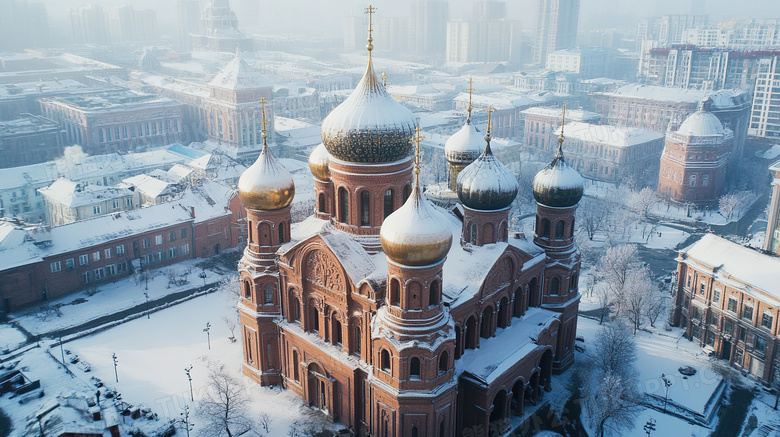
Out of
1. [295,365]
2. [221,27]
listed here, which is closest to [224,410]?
[295,365]

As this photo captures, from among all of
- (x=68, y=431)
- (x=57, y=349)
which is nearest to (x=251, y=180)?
(x=68, y=431)

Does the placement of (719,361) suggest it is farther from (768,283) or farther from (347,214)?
(347,214)

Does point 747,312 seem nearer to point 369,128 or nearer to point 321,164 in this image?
point 369,128

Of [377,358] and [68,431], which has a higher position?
[377,358]

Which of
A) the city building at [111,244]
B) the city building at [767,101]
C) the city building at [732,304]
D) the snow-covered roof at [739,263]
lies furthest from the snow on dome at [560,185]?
the city building at [767,101]

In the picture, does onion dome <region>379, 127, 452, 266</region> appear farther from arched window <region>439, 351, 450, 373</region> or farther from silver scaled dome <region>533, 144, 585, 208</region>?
silver scaled dome <region>533, 144, 585, 208</region>

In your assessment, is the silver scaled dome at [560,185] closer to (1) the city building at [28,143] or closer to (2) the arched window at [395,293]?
(2) the arched window at [395,293]
